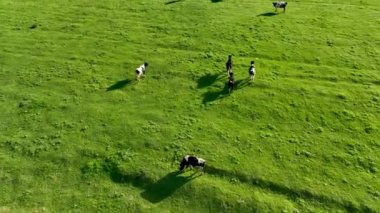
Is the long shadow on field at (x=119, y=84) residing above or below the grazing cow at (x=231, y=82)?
below

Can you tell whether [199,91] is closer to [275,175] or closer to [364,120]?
[275,175]

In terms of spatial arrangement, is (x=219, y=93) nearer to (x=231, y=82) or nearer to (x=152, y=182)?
(x=231, y=82)

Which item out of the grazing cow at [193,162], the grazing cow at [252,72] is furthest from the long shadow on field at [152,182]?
the grazing cow at [252,72]

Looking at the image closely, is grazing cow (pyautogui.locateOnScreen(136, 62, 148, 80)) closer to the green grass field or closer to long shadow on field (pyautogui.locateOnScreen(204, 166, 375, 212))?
the green grass field

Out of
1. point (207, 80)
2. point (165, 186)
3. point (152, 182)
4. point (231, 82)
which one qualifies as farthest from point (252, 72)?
point (152, 182)

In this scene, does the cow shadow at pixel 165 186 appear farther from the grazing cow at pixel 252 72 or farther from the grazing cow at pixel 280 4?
the grazing cow at pixel 280 4

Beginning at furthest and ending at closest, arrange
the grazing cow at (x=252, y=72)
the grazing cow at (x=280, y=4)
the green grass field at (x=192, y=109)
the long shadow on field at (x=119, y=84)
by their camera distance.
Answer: the grazing cow at (x=280, y=4) → the long shadow on field at (x=119, y=84) → the grazing cow at (x=252, y=72) → the green grass field at (x=192, y=109)
